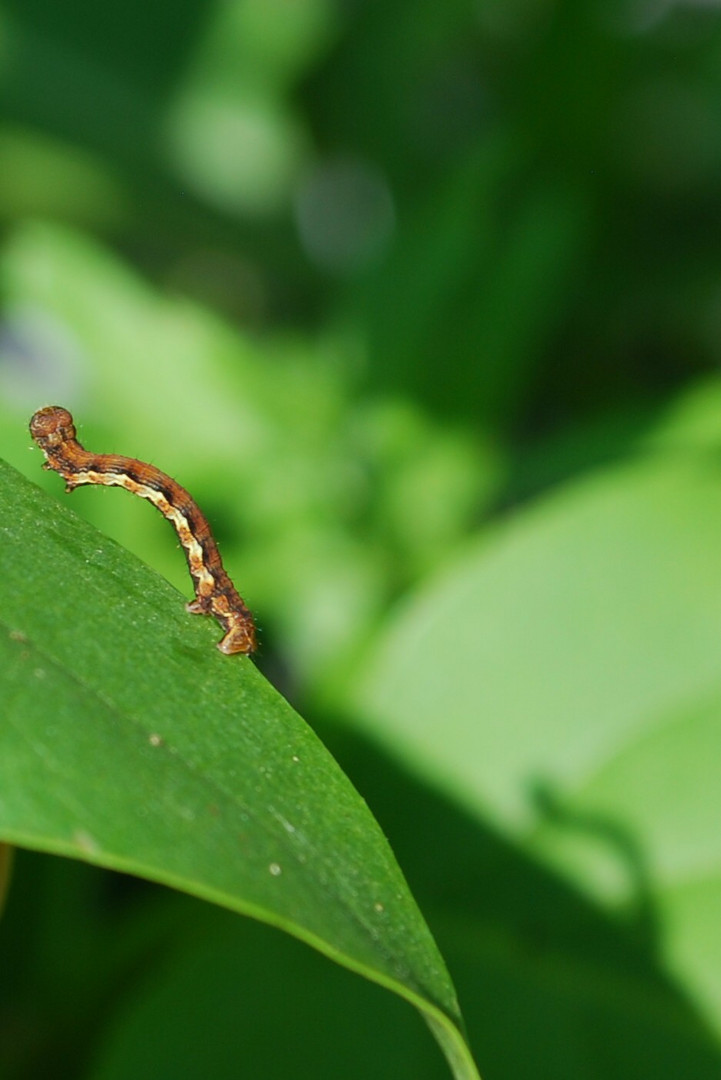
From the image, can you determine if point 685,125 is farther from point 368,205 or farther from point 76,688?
point 76,688

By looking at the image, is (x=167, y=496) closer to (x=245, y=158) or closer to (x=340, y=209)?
(x=340, y=209)

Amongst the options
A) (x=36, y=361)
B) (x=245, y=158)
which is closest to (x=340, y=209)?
(x=245, y=158)

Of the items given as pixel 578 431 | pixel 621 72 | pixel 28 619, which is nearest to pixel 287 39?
pixel 621 72

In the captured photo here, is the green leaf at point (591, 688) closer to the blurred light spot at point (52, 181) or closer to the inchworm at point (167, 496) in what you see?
the inchworm at point (167, 496)

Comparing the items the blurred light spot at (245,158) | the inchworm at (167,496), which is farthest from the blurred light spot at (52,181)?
the inchworm at (167,496)

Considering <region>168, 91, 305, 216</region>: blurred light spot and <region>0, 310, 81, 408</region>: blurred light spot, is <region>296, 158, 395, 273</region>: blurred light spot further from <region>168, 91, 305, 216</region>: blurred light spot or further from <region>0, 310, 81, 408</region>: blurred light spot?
<region>0, 310, 81, 408</region>: blurred light spot

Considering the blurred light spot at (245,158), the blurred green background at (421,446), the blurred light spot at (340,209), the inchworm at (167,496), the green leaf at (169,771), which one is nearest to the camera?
the green leaf at (169,771)

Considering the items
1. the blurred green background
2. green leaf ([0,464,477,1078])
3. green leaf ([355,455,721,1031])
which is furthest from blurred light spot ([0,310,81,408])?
green leaf ([0,464,477,1078])
